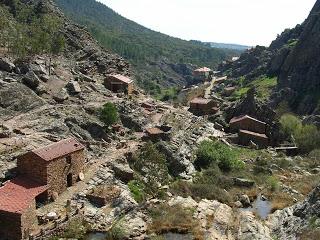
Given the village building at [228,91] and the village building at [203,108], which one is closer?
the village building at [203,108]

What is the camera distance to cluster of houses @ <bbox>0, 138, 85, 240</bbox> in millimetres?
40969

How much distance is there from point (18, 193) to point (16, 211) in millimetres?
3031

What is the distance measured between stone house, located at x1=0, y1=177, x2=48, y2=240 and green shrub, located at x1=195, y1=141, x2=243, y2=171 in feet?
107

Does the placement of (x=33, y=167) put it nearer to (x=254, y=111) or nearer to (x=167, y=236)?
(x=167, y=236)

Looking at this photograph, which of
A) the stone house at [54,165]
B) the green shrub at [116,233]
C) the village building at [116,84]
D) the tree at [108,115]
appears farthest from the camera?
the village building at [116,84]

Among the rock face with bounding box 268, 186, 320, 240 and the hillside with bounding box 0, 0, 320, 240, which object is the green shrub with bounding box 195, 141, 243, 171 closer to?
the hillside with bounding box 0, 0, 320, 240

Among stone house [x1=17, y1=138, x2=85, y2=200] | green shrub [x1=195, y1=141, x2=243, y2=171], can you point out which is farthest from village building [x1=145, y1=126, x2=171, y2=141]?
stone house [x1=17, y1=138, x2=85, y2=200]

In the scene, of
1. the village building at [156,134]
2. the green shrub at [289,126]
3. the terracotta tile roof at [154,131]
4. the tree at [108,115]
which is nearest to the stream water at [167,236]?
the village building at [156,134]

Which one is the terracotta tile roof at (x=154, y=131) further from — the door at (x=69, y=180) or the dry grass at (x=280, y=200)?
the door at (x=69, y=180)

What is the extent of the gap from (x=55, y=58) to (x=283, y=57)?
89.6m

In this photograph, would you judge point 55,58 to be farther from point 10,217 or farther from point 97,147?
point 10,217

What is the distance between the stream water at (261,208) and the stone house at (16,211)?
26376 millimetres

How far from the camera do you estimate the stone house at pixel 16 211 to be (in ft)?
134

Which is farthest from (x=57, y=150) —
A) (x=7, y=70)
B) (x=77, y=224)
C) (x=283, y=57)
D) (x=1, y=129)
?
(x=283, y=57)
